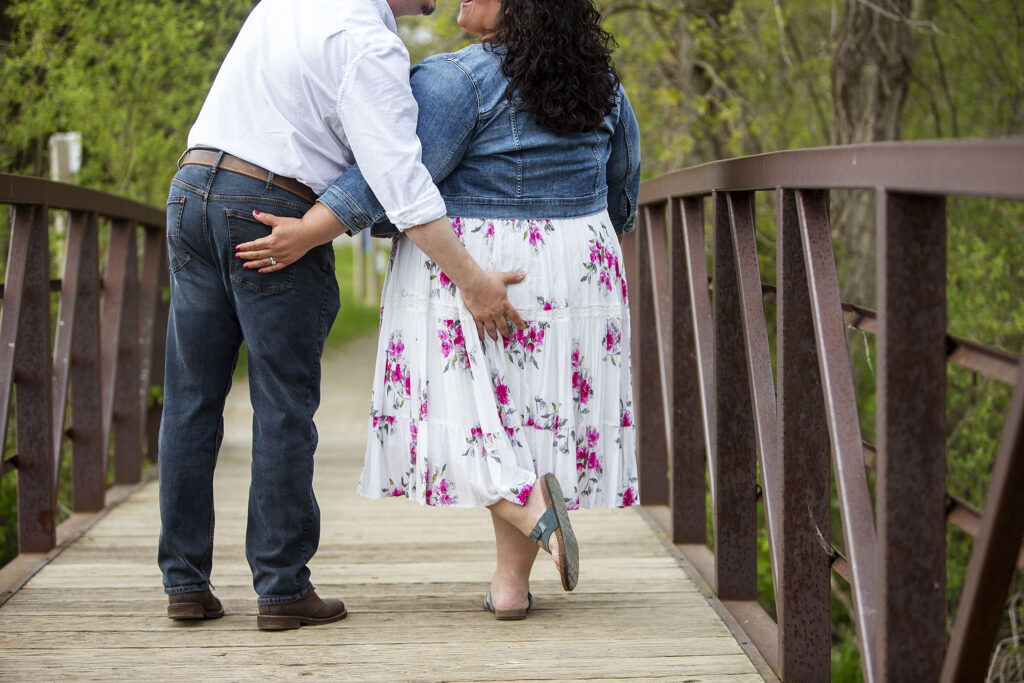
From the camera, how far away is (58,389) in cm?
309

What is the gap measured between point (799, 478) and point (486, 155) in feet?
2.77

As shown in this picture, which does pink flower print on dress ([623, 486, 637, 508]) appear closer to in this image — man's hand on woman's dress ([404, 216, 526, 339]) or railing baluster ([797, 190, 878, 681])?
man's hand on woman's dress ([404, 216, 526, 339])

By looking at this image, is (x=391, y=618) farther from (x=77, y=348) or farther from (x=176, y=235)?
(x=77, y=348)

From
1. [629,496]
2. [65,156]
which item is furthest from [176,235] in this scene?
[65,156]

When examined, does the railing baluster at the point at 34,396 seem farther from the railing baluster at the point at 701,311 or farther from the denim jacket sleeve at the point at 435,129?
the railing baluster at the point at 701,311

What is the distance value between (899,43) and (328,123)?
492 centimetres

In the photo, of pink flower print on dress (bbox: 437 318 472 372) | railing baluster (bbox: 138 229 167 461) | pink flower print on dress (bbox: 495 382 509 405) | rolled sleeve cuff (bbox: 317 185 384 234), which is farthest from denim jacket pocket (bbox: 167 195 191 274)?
railing baluster (bbox: 138 229 167 461)

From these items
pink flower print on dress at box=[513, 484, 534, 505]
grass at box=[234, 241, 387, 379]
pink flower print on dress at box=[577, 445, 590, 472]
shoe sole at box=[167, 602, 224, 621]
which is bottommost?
grass at box=[234, 241, 387, 379]

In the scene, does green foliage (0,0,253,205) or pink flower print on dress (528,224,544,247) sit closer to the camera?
pink flower print on dress (528,224,544,247)

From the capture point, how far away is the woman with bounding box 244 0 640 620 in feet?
7.01

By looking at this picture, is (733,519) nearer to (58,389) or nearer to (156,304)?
(58,389)

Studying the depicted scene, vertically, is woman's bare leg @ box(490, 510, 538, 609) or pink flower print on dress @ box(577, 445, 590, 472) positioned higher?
pink flower print on dress @ box(577, 445, 590, 472)

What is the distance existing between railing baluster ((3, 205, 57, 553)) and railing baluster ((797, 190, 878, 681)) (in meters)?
1.90

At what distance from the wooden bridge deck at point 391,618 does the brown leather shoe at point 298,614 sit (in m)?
0.02
